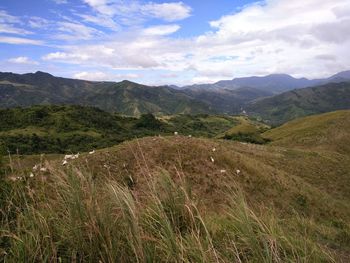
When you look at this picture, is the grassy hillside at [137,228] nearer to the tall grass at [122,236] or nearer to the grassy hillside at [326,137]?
the tall grass at [122,236]

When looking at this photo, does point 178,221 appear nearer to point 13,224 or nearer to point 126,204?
point 126,204

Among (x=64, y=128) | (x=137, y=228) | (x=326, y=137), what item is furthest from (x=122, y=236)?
(x=64, y=128)

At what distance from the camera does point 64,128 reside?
117m

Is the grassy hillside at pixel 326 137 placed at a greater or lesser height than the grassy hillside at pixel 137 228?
lesser

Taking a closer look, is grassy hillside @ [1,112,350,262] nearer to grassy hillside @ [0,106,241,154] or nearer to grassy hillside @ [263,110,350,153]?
grassy hillside @ [263,110,350,153]

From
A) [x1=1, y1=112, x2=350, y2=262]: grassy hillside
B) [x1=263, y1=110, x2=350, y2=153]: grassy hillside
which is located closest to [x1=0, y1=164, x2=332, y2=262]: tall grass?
[x1=1, y1=112, x2=350, y2=262]: grassy hillside

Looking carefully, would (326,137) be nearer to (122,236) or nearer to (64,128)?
(122,236)

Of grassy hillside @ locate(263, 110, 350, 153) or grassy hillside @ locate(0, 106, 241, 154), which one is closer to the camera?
grassy hillside @ locate(263, 110, 350, 153)

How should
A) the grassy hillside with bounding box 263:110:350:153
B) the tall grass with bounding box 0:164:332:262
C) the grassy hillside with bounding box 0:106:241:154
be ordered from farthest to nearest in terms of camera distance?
the grassy hillside with bounding box 0:106:241:154 < the grassy hillside with bounding box 263:110:350:153 < the tall grass with bounding box 0:164:332:262

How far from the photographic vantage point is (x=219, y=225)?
5969 mm

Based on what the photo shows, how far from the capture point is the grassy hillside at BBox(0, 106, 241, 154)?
9306cm

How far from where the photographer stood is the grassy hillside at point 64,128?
93062 mm

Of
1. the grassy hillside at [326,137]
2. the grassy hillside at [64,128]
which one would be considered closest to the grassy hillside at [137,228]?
the grassy hillside at [326,137]

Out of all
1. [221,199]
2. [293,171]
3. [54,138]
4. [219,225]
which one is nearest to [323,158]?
[293,171]
